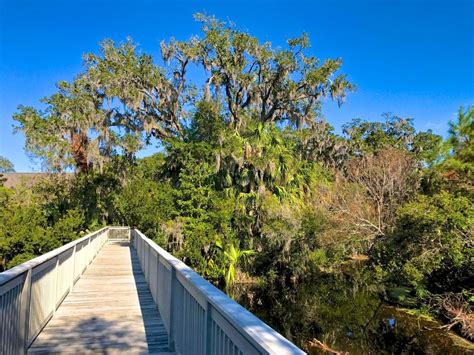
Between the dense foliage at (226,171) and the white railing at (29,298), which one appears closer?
the white railing at (29,298)

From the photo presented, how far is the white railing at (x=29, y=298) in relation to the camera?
118 inches


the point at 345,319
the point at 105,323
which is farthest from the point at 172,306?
the point at 345,319

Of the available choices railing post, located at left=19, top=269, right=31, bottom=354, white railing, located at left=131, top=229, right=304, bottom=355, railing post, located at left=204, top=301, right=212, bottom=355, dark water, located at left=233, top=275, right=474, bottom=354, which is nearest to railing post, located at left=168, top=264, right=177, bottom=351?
white railing, located at left=131, top=229, right=304, bottom=355

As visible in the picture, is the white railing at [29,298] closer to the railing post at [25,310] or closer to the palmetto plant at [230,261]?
the railing post at [25,310]

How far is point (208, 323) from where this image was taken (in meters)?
2.51

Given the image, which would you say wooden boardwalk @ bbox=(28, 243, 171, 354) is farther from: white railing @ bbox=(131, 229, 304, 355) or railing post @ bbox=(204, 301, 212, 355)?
railing post @ bbox=(204, 301, 212, 355)

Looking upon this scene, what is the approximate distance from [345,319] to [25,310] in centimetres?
1156

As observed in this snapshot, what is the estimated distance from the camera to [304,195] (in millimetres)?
18922

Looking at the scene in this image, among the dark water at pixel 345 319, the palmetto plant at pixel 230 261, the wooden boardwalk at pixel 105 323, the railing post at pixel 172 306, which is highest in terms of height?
the railing post at pixel 172 306

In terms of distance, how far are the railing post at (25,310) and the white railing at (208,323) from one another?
1.43 metres

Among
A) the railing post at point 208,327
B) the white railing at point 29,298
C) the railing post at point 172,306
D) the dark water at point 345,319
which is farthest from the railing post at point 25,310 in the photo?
the dark water at point 345,319

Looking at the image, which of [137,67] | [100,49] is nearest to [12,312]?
[137,67]

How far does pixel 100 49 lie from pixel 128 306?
16.4 m

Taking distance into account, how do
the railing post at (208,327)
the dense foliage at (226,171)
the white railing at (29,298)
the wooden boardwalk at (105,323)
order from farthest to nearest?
1. the dense foliage at (226,171)
2. the wooden boardwalk at (105,323)
3. the white railing at (29,298)
4. the railing post at (208,327)
